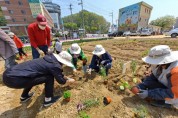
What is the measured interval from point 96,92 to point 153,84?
3.29 feet

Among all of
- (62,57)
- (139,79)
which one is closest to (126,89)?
(139,79)

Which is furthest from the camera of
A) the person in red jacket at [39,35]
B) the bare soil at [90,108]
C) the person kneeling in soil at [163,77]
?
the person in red jacket at [39,35]

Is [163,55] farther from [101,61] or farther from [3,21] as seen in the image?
[3,21]

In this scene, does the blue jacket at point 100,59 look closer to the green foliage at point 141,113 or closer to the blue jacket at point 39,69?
the blue jacket at point 39,69

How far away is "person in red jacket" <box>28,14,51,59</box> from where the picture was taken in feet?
10.5

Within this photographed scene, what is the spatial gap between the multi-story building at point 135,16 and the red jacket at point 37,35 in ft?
98.6

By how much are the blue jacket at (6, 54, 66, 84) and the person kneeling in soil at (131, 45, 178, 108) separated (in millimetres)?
1365

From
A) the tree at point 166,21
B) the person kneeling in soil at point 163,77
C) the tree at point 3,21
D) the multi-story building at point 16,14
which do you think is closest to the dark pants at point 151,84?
the person kneeling in soil at point 163,77

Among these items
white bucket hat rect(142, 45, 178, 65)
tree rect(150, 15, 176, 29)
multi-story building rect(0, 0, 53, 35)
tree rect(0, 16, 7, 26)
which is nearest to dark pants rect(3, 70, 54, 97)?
white bucket hat rect(142, 45, 178, 65)

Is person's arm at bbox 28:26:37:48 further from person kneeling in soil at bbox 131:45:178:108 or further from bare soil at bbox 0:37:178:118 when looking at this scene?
person kneeling in soil at bbox 131:45:178:108

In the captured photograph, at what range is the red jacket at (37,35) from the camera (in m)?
3.32

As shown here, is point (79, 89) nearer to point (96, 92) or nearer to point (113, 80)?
point (96, 92)

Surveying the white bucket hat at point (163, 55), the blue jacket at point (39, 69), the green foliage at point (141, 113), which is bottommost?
the green foliage at point (141, 113)

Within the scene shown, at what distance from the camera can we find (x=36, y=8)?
24.9 metres
